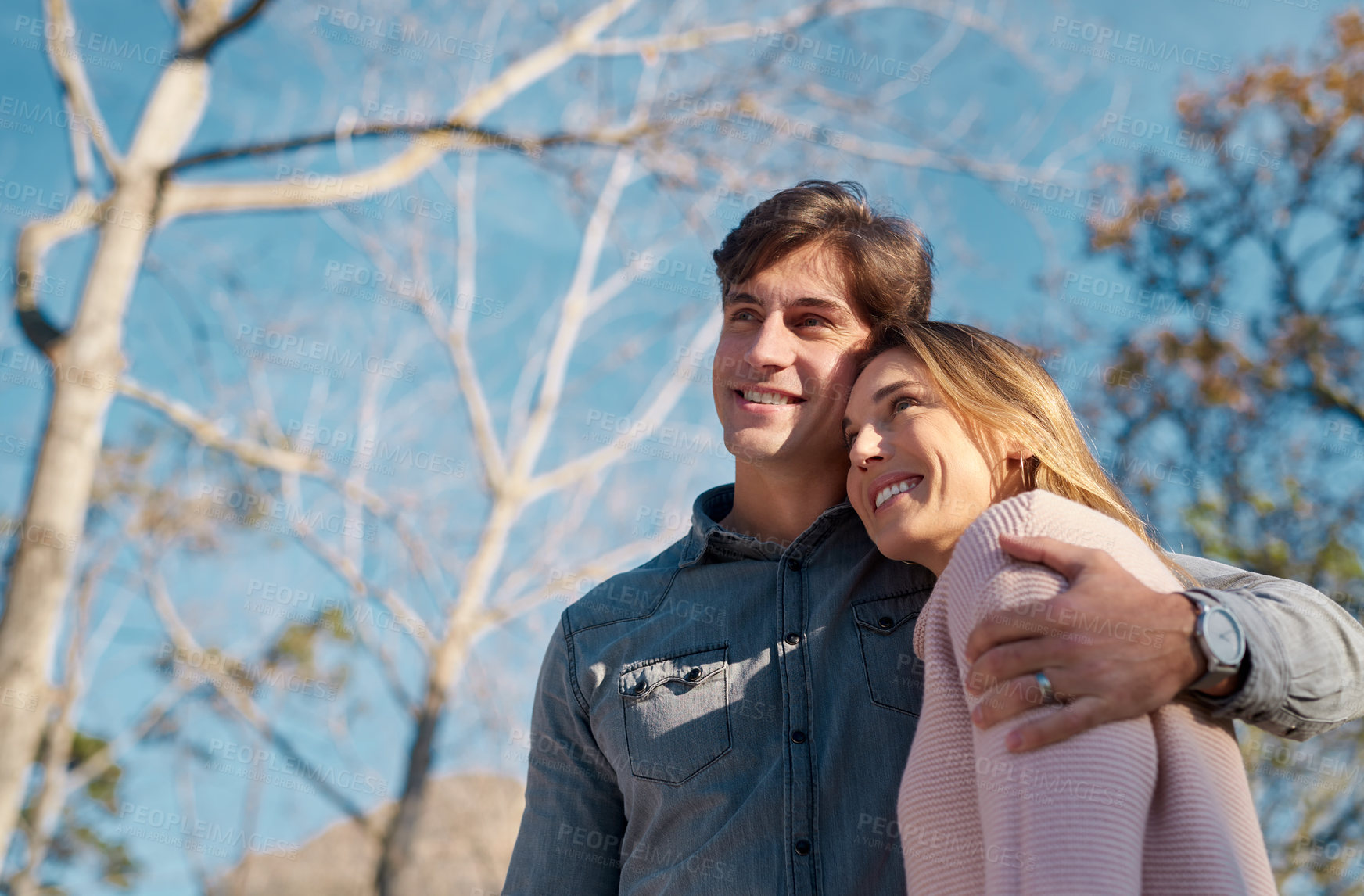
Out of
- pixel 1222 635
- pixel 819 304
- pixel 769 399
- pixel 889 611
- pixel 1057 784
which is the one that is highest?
pixel 819 304

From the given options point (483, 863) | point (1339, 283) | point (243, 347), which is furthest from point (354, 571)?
point (1339, 283)

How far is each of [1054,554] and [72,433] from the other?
4080mm

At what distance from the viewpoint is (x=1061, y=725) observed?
1.53 metres

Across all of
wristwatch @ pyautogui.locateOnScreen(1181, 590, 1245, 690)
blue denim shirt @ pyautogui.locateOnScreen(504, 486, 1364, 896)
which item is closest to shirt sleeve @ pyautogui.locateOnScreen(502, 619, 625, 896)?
blue denim shirt @ pyautogui.locateOnScreen(504, 486, 1364, 896)

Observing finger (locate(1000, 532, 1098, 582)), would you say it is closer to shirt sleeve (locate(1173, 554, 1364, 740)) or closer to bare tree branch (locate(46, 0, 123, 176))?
shirt sleeve (locate(1173, 554, 1364, 740))

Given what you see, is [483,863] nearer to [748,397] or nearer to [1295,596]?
[748,397]

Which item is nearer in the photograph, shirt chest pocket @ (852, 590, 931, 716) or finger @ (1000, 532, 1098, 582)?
finger @ (1000, 532, 1098, 582)

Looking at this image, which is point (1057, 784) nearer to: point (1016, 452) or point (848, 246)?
point (1016, 452)

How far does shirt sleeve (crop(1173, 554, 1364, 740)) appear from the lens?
1.72 m

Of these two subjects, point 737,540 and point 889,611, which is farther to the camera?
point 737,540

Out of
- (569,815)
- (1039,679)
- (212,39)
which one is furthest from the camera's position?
(212,39)

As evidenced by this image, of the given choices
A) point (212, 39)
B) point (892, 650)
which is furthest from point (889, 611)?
point (212, 39)

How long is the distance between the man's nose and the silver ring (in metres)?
1.20

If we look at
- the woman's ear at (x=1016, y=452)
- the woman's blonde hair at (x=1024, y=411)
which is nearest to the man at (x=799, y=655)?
the woman's blonde hair at (x=1024, y=411)
